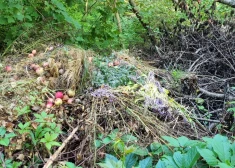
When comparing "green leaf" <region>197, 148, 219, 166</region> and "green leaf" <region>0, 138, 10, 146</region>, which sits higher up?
"green leaf" <region>0, 138, 10, 146</region>

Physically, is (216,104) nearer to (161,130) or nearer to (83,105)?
(161,130)

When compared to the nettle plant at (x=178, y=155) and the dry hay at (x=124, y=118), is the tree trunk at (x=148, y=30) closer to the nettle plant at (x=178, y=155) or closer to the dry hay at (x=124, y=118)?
the dry hay at (x=124, y=118)

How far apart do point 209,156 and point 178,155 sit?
16 cm

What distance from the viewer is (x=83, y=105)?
7.17 feet

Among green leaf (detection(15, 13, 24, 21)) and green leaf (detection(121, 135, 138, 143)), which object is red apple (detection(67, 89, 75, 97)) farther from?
green leaf (detection(15, 13, 24, 21))

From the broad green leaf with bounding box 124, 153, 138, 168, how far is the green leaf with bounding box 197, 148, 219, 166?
0.37 m

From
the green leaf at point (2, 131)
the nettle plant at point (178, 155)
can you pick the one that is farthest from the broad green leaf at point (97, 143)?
the green leaf at point (2, 131)

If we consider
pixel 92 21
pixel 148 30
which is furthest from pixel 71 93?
pixel 148 30

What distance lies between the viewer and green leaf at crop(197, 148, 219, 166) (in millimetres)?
1561

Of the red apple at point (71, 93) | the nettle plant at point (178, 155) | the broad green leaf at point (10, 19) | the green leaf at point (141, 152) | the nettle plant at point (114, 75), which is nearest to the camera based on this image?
the nettle plant at point (178, 155)

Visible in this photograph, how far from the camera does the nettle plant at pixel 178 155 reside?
1558 mm

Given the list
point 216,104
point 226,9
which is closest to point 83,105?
point 216,104

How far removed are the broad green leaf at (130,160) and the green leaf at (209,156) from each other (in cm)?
37

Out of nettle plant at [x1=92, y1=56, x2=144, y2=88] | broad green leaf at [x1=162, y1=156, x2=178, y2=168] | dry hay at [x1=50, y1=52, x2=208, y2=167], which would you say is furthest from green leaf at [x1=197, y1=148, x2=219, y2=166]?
nettle plant at [x1=92, y1=56, x2=144, y2=88]
